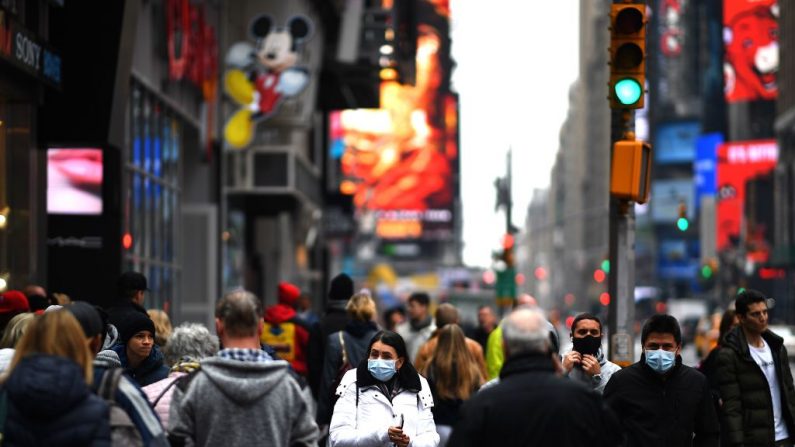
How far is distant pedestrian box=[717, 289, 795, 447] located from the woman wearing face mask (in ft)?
7.81

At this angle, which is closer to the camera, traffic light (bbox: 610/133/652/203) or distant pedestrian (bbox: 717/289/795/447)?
distant pedestrian (bbox: 717/289/795/447)

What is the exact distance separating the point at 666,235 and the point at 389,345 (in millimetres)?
147893

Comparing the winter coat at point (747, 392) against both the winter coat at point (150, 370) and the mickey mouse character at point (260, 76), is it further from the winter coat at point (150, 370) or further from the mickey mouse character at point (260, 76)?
the mickey mouse character at point (260, 76)

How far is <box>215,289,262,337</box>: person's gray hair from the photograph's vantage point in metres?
7.73

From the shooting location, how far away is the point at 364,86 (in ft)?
158

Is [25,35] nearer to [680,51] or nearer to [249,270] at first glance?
[249,270]

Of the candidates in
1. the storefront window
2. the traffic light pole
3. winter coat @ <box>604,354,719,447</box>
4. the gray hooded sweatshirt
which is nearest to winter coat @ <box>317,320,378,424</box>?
the traffic light pole

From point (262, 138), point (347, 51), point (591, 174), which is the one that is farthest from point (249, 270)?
point (591, 174)

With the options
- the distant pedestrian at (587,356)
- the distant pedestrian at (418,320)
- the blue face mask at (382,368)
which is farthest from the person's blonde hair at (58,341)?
the distant pedestrian at (418,320)

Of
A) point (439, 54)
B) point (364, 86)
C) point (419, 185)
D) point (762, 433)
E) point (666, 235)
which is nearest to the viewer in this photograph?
point (762, 433)

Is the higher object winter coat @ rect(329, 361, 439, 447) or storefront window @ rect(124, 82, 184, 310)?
storefront window @ rect(124, 82, 184, 310)

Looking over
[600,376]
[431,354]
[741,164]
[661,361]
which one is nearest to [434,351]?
[431,354]

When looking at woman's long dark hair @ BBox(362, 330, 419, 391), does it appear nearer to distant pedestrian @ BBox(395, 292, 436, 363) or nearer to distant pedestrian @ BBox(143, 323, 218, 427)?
distant pedestrian @ BBox(143, 323, 218, 427)

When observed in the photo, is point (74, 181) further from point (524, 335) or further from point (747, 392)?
point (524, 335)
